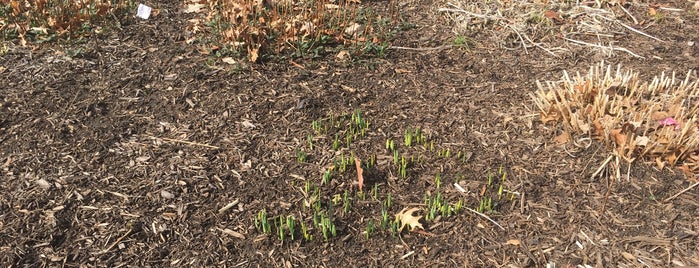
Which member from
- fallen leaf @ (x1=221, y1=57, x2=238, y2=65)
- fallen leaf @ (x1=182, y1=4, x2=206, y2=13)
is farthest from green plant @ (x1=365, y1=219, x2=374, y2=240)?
fallen leaf @ (x1=182, y1=4, x2=206, y2=13)

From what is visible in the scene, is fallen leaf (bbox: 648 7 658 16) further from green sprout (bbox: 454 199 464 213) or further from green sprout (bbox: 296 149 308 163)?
green sprout (bbox: 296 149 308 163)

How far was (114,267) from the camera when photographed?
2707mm

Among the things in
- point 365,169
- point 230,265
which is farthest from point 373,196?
point 230,265

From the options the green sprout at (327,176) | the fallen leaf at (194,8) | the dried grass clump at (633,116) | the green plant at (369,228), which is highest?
the dried grass clump at (633,116)

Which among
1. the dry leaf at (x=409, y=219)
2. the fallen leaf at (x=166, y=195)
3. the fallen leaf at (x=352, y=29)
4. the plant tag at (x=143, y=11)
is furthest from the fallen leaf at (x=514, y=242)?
the plant tag at (x=143, y=11)

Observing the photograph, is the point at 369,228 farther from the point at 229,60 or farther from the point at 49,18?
the point at 49,18

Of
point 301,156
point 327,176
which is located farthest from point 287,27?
point 327,176

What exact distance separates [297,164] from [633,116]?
2001 millimetres

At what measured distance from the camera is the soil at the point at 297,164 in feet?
9.28

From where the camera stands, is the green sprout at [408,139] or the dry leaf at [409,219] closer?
the dry leaf at [409,219]

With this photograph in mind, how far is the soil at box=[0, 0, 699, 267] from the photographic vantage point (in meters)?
2.83

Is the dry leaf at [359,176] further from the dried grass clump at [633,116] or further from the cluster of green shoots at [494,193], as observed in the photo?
the dried grass clump at [633,116]

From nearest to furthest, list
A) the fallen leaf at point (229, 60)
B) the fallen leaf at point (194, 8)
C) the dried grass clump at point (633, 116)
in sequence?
the dried grass clump at point (633, 116), the fallen leaf at point (229, 60), the fallen leaf at point (194, 8)

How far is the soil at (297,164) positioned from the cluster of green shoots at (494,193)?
3cm
